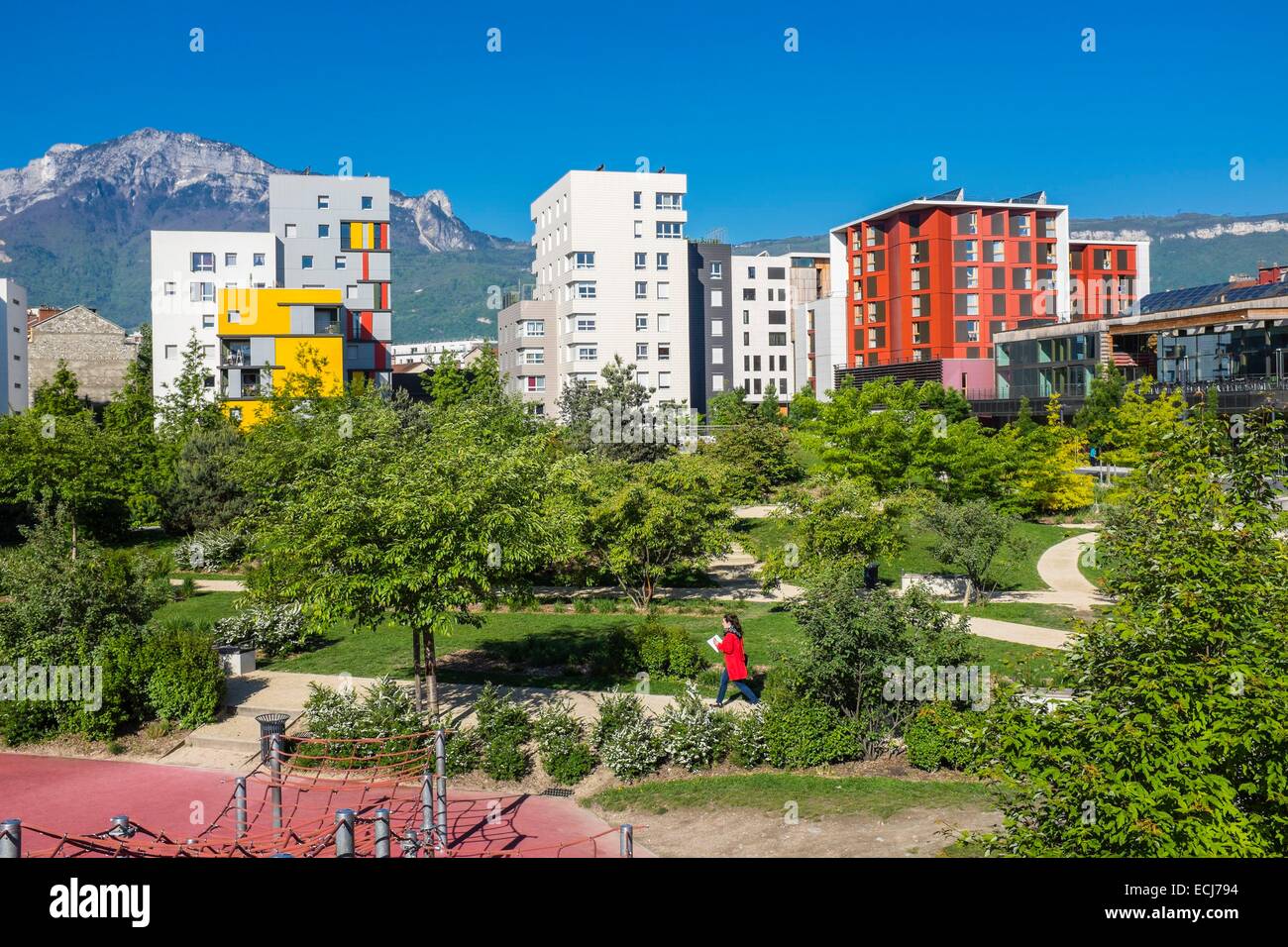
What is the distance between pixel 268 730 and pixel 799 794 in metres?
7.75

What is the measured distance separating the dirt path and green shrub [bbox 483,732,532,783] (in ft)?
7.35

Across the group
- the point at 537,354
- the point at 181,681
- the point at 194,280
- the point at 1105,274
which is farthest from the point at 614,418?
the point at 1105,274

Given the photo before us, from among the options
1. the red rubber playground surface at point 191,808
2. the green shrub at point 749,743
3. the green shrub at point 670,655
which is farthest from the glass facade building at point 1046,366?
the red rubber playground surface at point 191,808

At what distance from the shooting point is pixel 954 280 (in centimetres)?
7656

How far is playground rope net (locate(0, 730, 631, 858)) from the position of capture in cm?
1015

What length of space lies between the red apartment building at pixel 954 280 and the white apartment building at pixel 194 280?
45.7 metres

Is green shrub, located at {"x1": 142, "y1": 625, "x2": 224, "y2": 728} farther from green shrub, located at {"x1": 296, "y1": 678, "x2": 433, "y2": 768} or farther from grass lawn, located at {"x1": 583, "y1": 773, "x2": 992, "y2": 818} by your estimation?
grass lawn, located at {"x1": 583, "y1": 773, "x2": 992, "y2": 818}

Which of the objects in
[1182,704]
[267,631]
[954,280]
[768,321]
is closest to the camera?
[1182,704]

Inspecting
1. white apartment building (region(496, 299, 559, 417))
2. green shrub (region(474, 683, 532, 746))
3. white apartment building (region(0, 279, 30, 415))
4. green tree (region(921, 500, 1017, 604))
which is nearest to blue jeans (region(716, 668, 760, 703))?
green shrub (region(474, 683, 532, 746))

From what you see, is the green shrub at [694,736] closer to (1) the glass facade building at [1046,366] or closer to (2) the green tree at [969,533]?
(2) the green tree at [969,533]

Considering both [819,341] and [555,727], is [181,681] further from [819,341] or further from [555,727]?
[819,341]

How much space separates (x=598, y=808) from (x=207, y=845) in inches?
205
